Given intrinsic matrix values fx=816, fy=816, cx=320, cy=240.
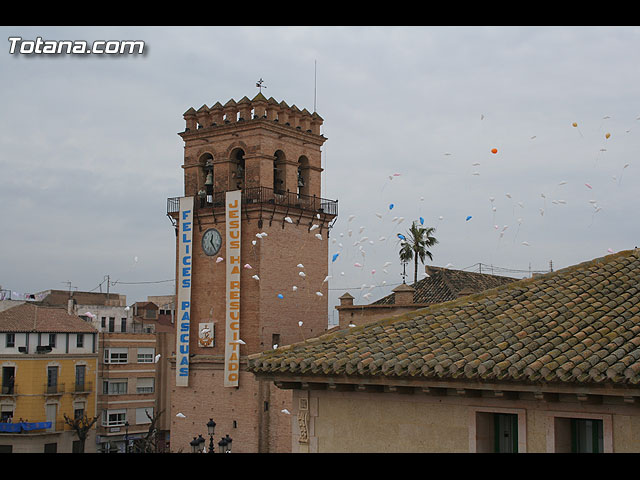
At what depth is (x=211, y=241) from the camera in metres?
42.6

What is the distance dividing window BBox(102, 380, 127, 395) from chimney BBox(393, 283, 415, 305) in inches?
985

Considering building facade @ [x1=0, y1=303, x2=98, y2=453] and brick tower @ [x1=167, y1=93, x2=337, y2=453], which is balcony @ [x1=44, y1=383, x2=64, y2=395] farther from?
brick tower @ [x1=167, y1=93, x2=337, y2=453]

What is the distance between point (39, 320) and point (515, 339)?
47208mm

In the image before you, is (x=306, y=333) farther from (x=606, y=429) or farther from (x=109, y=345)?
(x=606, y=429)

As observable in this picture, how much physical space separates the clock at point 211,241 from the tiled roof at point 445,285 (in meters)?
8.82

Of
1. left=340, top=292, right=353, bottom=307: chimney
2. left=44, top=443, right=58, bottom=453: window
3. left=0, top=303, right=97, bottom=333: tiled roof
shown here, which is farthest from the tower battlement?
left=44, top=443, right=58, bottom=453: window

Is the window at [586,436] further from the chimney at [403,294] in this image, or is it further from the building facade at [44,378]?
the building facade at [44,378]

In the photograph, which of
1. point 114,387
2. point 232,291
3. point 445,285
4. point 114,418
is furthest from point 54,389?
point 445,285

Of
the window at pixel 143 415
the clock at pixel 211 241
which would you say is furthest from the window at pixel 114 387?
the clock at pixel 211 241

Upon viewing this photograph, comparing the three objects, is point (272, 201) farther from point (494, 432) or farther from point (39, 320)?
point (494, 432)

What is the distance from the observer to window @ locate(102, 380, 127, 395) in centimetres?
5600

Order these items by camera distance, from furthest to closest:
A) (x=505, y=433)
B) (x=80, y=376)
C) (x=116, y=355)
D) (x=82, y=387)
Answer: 1. (x=116, y=355)
2. (x=80, y=376)
3. (x=82, y=387)
4. (x=505, y=433)

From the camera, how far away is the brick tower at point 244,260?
133ft
